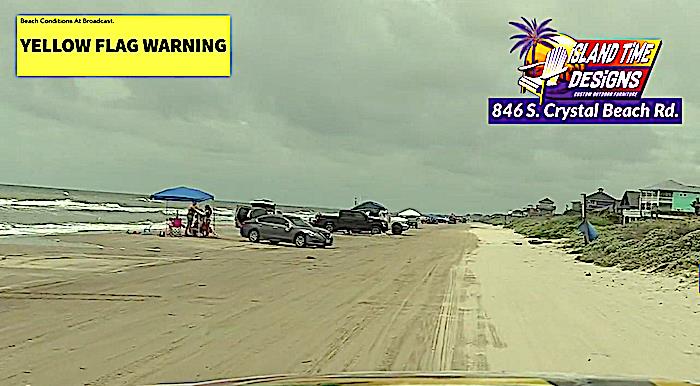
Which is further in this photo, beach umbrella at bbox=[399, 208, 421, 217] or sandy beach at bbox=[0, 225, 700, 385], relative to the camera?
beach umbrella at bbox=[399, 208, 421, 217]

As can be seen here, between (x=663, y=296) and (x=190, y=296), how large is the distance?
9236mm

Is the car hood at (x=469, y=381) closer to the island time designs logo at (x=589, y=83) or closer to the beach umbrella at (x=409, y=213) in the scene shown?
the island time designs logo at (x=589, y=83)

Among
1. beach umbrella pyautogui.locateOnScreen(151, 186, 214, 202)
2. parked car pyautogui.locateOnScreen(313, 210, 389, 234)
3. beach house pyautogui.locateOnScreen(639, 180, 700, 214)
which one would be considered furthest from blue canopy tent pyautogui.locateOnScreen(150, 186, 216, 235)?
beach house pyautogui.locateOnScreen(639, 180, 700, 214)

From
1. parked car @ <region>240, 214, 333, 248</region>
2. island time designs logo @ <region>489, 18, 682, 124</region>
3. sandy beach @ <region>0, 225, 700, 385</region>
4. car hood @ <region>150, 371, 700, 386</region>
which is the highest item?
island time designs logo @ <region>489, 18, 682, 124</region>

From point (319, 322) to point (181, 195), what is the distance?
2575 cm

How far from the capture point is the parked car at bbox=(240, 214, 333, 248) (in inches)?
1212

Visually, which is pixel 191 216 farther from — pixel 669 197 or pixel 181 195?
pixel 669 197

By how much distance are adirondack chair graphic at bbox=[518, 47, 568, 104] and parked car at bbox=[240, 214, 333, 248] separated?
14.6 metres

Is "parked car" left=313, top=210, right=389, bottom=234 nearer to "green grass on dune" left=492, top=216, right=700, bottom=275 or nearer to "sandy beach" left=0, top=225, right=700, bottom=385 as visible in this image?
"green grass on dune" left=492, top=216, right=700, bottom=275

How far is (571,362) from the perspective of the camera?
7.68m

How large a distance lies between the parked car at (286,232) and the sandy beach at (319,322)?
443 inches

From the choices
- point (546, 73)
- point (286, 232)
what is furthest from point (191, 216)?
point (546, 73)

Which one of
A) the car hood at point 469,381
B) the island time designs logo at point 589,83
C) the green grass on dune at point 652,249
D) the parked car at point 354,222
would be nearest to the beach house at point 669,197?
the parked car at point 354,222

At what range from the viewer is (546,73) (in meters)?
18.3
